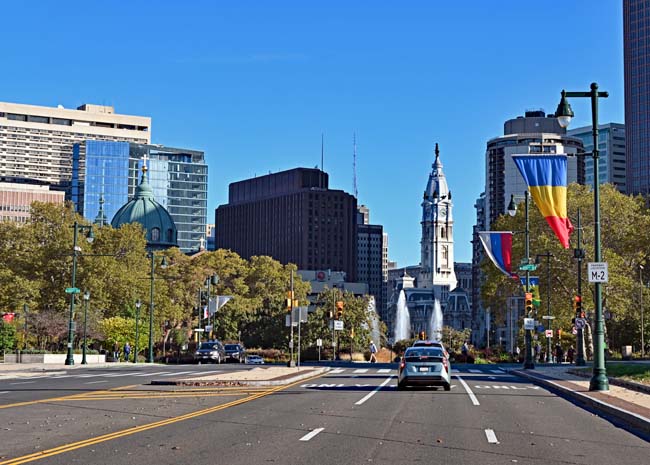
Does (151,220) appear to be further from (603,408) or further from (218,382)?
(603,408)

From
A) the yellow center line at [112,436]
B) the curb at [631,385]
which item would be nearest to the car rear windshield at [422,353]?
the curb at [631,385]

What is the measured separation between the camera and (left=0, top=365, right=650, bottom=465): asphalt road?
49.0ft

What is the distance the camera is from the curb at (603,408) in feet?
65.0

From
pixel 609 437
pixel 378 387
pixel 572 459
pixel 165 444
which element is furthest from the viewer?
pixel 378 387

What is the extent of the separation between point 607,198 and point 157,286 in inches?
1675

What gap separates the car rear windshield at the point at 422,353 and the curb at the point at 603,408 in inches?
157

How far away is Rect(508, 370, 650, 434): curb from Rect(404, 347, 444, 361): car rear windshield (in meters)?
3.99

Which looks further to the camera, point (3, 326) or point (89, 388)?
point (3, 326)

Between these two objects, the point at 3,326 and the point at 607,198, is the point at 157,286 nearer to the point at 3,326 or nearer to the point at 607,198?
the point at 3,326

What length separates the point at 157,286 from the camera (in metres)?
97.1

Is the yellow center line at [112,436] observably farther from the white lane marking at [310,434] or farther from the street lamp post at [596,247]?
the street lamp post at [596,247]

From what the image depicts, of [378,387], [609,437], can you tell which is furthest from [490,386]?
[609,437]

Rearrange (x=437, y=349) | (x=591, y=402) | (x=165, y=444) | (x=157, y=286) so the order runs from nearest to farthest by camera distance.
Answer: (x=165, y=444) < (x=591, y=402) < (x=437, y=349) < (x=157, y=286)

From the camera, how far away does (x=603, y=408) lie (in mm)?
24266
